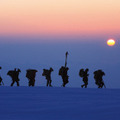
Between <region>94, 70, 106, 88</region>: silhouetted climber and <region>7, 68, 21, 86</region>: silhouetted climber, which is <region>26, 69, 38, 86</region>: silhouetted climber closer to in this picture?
<region>7, 68, 21, 86</region>: silhouetted climber

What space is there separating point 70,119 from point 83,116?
692mm

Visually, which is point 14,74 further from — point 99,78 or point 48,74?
point 99,78

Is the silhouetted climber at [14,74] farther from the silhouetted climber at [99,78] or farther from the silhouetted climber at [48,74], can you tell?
the silhouetted climber at [99,78]

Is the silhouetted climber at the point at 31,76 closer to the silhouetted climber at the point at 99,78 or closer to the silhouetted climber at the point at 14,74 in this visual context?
the silhouetted climber at the point at 14,74

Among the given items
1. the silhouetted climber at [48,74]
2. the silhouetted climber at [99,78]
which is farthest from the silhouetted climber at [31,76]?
the silhouetted climber at [99,78]

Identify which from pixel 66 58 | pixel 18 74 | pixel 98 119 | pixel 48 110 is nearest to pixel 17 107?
pixel 48 110

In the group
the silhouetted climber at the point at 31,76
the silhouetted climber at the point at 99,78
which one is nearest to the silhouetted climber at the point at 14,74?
the silhouetted climber at the point at 31,76

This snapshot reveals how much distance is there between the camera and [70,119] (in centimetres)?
1055

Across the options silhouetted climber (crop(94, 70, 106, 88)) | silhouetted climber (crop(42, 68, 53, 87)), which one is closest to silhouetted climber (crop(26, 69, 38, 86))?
silhouetted climber (crop(42, 68, 53, 87))

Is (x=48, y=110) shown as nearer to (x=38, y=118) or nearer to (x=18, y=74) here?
(x=38, y=118)

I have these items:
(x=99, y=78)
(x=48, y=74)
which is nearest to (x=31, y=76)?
(x=48, y=74)

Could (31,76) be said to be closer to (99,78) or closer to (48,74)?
(48,74)

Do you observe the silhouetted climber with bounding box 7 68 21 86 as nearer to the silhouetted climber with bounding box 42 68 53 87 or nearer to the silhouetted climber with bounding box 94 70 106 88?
the silhouetted climber with bounding box 42 68 53 87

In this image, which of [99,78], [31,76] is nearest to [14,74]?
[31,76]
